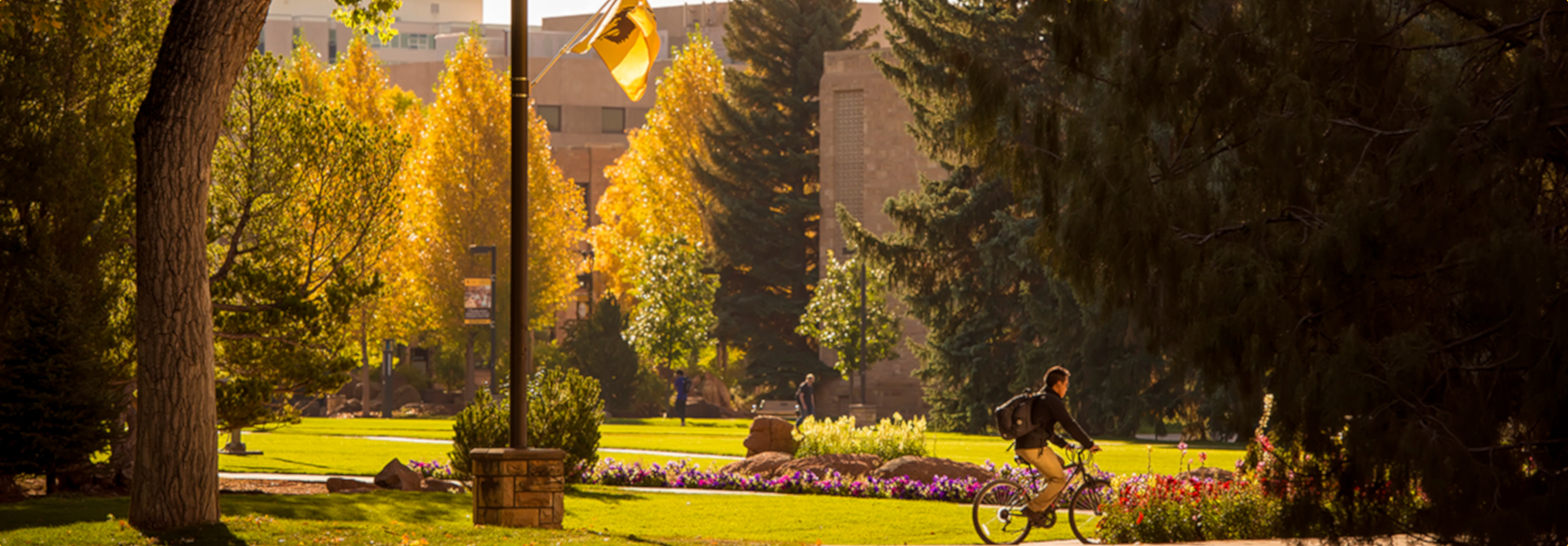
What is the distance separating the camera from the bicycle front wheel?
509 inches

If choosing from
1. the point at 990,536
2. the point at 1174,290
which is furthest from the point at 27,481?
the point at 1174,290

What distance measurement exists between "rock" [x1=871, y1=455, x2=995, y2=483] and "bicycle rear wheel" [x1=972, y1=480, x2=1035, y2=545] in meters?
5.26

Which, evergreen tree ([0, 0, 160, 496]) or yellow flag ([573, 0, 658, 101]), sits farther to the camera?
yellow flag ([573, 0, 658, 101])

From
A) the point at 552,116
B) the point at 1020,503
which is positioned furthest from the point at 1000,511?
the point at 552,116

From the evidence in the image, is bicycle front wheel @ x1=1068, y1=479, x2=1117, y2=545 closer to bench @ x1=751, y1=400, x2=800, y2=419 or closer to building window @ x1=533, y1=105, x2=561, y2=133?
bench @ x1=751, y1=400, x2=800, y2=419

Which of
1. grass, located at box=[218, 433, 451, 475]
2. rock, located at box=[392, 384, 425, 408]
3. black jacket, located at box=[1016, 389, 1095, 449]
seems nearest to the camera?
black jacket, located at box=[1016, 389, 1095, 449]

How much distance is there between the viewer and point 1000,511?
12906mm

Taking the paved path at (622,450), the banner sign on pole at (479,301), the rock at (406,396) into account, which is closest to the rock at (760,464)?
the paved path at (622,450)

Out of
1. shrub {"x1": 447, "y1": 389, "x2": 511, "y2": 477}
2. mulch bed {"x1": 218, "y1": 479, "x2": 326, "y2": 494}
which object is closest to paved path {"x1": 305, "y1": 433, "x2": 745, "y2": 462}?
shrub {"x1": 447, "y1": 389, "x2": 511, "y2": 477}

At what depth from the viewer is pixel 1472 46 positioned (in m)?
9.32

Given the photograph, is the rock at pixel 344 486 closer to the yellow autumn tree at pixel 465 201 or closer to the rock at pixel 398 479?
the rock at pixel 398 479

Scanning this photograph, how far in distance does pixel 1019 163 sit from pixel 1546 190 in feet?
10.7

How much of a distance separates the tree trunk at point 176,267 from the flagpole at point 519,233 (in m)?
2.12

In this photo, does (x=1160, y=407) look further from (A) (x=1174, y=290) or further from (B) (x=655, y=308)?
(A) (x=1174, y=290)
